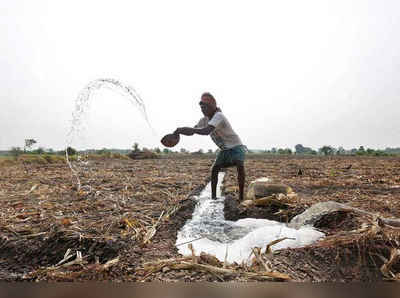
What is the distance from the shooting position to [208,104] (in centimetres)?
443

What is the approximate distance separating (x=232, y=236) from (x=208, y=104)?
2.26m

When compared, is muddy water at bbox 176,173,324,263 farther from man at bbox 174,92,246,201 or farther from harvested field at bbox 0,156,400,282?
man at bbox 174,92,246,201

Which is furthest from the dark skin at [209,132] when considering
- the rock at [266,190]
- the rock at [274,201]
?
the rock at [274,201]

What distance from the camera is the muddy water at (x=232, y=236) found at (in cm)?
244

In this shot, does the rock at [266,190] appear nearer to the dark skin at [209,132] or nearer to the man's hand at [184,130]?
the dark skin at [209,132]

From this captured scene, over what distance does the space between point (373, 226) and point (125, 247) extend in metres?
2.20

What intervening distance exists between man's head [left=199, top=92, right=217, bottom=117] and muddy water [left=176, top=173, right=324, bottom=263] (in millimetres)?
1661

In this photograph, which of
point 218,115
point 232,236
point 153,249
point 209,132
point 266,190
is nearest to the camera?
point 153,249

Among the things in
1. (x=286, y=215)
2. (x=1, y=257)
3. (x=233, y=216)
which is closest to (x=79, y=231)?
(x=1, y=257)

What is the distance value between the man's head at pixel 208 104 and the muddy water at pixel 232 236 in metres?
1.66

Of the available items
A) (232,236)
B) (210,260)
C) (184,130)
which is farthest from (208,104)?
(210,260)

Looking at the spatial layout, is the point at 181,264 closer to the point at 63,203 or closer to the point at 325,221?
the point at 325,221

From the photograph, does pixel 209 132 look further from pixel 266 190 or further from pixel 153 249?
pixel 153 249

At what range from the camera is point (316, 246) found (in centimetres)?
230
